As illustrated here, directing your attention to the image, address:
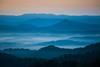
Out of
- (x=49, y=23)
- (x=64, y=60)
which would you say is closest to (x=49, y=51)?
(x=64, y=60)

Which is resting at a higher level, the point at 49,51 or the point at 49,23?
the point at 49,23

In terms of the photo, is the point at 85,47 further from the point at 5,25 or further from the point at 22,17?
the point at 5,25

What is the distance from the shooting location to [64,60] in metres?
1.86

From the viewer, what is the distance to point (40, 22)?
6.44 ft

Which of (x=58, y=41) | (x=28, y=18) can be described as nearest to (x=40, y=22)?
(x=28, y=18)

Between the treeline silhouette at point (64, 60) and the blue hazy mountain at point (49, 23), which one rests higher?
the blue hazy mountain at point (49, 23)

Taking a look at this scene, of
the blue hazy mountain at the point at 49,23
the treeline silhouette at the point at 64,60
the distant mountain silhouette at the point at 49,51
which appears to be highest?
the blue hazy mountain at the point at 49,23

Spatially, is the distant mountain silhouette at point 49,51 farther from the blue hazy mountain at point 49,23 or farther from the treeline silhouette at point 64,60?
the blue hazy mountain at point 49,23

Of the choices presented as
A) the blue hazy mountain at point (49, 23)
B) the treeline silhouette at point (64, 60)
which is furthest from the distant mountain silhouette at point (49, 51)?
the blue hazy mountain at point (49, 23)

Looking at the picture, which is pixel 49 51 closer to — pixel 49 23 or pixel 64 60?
pixel 64 60

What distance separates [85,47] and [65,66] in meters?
0.28

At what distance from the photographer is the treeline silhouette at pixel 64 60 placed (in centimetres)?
185

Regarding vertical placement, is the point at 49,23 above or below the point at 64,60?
above

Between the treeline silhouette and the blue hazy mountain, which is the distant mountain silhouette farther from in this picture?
the blue hazy mountain
